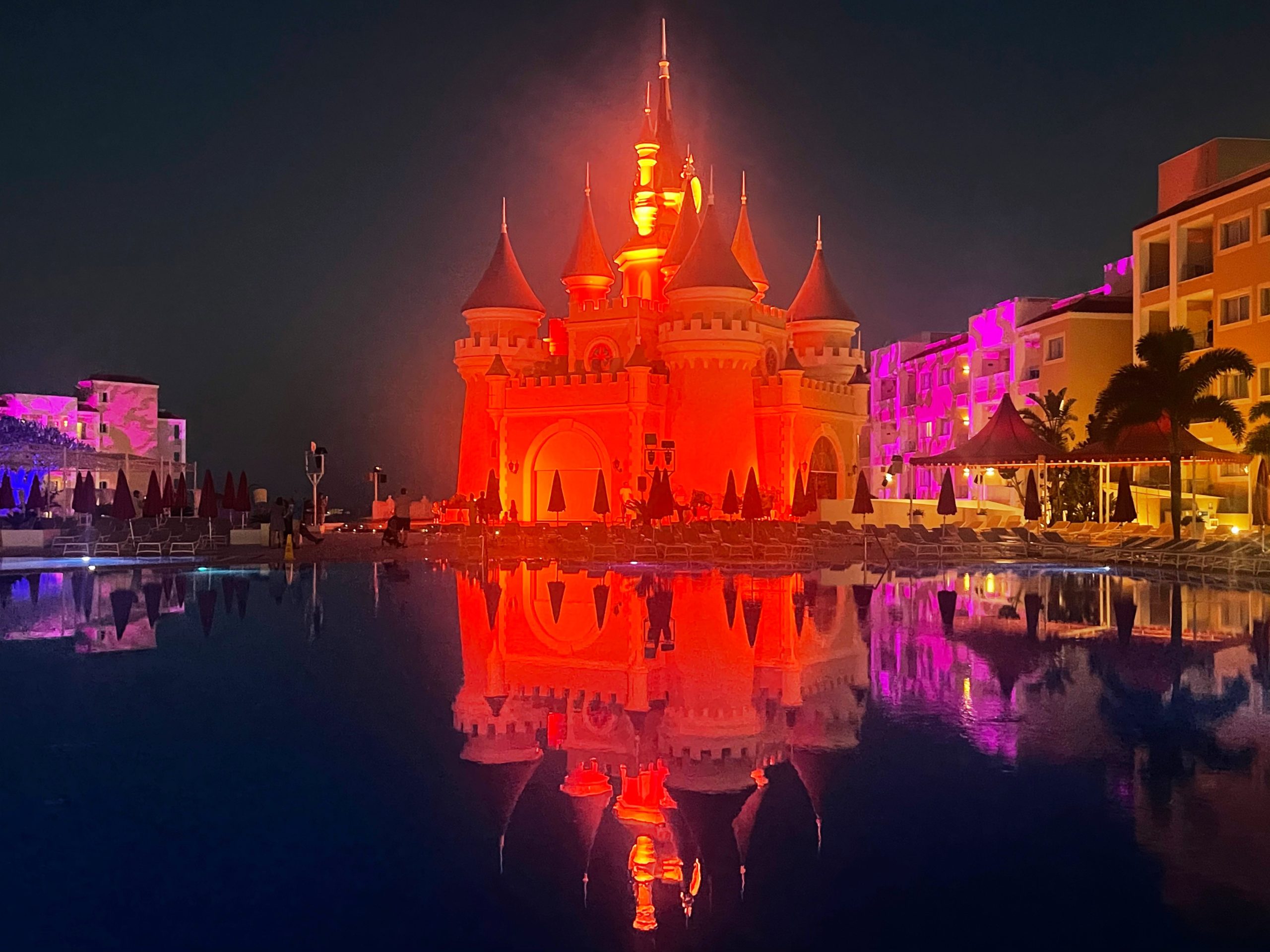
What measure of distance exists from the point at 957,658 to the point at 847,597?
621 cm

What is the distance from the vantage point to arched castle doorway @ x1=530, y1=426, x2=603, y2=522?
117 ft

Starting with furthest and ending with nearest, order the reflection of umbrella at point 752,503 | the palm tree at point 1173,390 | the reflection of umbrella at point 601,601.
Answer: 1. the reflection of umbrella at point 752,503
2. the palm tree at point 1173,390
3. the reflection of umbrella at point 601,601

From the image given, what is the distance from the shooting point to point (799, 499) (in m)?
32.2

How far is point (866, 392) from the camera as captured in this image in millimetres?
40344

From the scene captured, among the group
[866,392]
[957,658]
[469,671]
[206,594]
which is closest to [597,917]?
[469,671]

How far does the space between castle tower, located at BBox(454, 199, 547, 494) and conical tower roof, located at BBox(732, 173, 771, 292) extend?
24.3ft

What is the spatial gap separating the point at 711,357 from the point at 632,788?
28.4 m

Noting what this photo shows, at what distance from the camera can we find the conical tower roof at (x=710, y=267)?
111ft

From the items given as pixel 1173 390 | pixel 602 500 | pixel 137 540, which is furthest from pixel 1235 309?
pixel 137 540

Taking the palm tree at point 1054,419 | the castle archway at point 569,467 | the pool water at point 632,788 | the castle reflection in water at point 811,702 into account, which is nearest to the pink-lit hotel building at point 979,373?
the palm tree at point 1054,419

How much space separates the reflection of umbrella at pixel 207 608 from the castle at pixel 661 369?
1672cm

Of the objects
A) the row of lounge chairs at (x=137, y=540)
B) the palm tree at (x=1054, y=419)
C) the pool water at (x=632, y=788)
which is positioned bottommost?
the pool water at (x=632, y=788)

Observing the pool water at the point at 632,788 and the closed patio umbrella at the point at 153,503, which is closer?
the pool water at the point at 632,788

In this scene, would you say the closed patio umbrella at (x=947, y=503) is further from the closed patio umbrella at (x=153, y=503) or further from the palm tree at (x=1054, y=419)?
the closed patio umbrella at (x=153, y=503)
